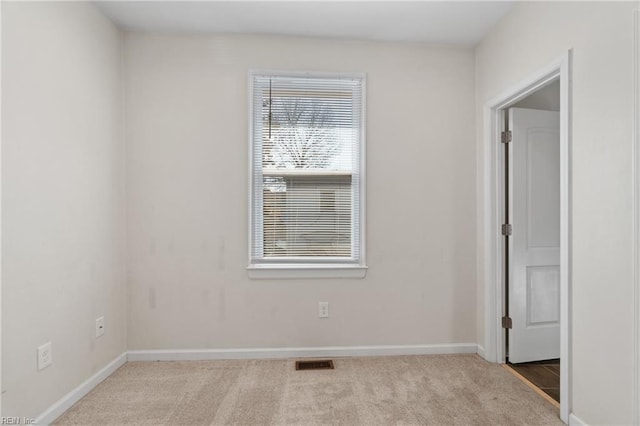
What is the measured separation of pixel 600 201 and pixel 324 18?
213 cm

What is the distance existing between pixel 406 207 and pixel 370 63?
1.25m

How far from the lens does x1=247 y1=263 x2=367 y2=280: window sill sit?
2877mm

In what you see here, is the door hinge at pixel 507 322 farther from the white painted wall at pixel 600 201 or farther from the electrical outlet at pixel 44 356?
the electrical outlet at pixel 44 356

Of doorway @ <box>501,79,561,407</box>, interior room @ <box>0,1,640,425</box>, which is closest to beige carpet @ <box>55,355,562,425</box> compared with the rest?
interior room @ <box>0,1,640,425</box>

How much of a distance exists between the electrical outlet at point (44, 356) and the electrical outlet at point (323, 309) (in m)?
1.79

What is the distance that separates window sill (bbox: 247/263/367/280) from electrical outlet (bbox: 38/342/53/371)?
1.34 meters

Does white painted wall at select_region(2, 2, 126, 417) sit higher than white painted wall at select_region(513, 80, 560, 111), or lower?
lower

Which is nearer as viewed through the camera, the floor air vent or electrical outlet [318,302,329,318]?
the floor air vent

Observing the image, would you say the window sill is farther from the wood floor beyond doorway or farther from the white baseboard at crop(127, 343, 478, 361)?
the wood floor beyond doorway

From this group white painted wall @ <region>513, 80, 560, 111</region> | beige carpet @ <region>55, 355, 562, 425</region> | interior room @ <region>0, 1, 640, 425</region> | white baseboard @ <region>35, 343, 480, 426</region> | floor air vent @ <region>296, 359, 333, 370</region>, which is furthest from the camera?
white painted wall @ <region>513, 80, 560, 111</region>

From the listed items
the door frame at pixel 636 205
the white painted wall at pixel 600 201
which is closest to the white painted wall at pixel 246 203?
the white painted wall at pixel 600 201

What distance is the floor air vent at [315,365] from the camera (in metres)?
2.69

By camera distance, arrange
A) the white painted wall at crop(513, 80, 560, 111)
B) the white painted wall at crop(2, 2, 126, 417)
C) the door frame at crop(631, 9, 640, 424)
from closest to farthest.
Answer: the door frame at crop(631, 9, 640, 424)
the white painted wall at crop(2, 2, 126, 417)
the white painted wall at crop(513, 80, 560, 111)

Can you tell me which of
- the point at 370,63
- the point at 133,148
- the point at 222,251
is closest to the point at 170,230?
the point at 222,251
